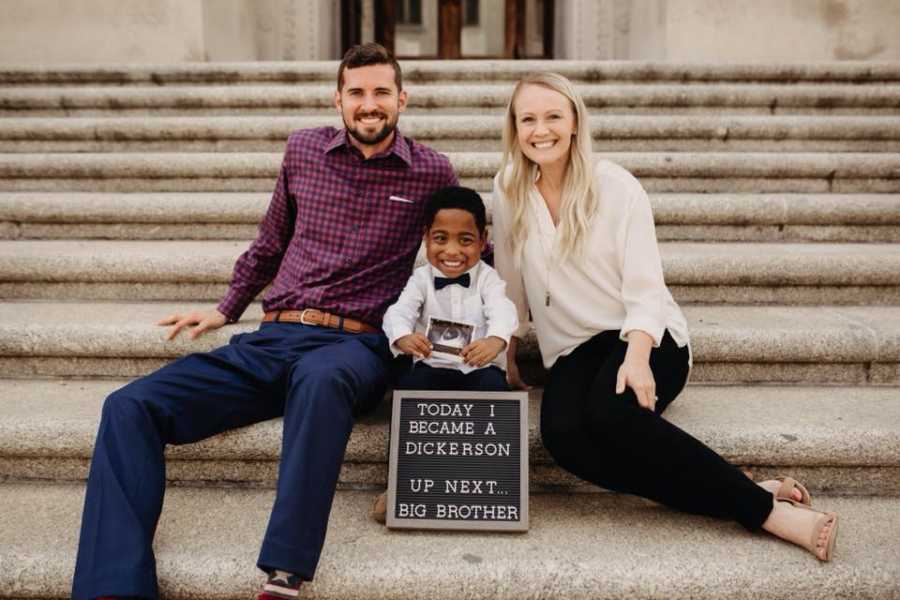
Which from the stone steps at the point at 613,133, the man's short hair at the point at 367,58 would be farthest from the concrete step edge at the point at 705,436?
the stone steps at the point at 613,133

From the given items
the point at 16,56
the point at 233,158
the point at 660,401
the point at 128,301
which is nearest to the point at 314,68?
the point at 233,158

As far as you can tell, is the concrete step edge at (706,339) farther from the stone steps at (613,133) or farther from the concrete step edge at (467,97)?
the concrete step edge at (467,97)

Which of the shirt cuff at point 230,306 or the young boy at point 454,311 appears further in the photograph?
the shirt cuff at point 230,306

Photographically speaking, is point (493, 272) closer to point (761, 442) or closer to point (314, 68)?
point (761, 442)

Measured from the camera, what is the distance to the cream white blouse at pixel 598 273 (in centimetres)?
199

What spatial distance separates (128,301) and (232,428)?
1.13m

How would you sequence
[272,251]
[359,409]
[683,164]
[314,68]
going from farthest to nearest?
[314,68], [683,164], [272,251], [359,409]

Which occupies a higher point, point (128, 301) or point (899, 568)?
point (128, 301)

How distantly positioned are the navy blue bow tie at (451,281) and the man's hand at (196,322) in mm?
839

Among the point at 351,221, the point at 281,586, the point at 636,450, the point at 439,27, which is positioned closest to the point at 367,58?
the point at 351,221

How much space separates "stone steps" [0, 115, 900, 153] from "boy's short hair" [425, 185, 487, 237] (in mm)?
1754

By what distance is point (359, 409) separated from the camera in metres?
2.03

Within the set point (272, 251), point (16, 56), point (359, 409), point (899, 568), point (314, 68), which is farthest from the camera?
point (16, 56)

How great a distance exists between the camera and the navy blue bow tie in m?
2.13
